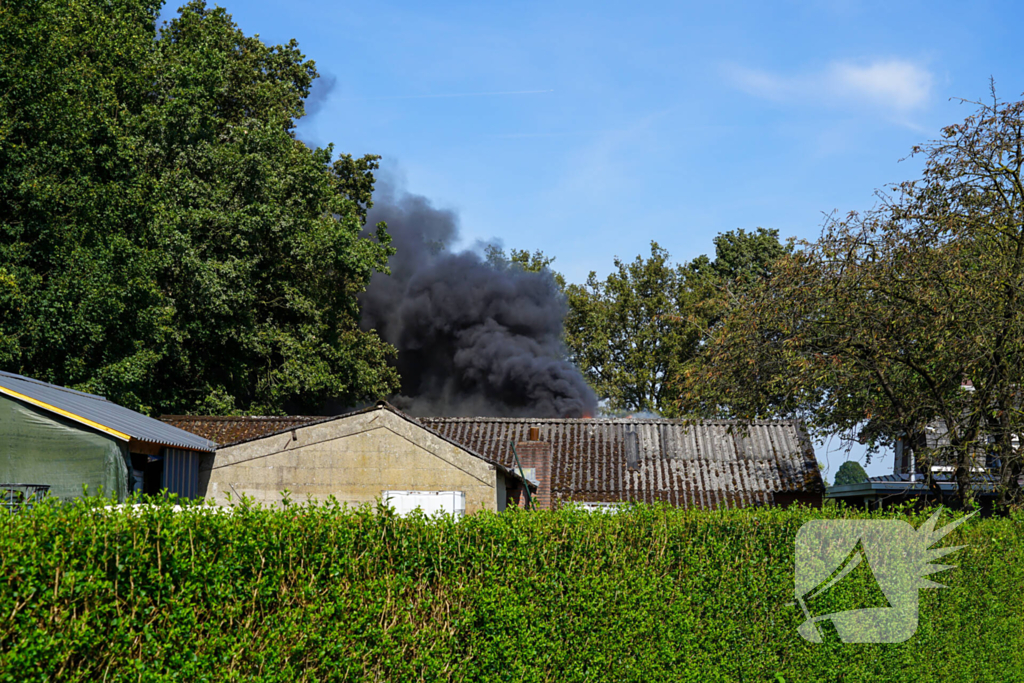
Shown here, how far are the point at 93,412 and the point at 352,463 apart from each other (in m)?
5.29

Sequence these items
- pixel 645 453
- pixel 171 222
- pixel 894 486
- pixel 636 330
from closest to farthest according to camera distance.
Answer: pixel 894 486 → pixel 171 222 → pixel 645 453 → pixel 636 330

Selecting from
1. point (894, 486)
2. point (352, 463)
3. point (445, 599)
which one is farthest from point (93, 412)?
point (894, 486)

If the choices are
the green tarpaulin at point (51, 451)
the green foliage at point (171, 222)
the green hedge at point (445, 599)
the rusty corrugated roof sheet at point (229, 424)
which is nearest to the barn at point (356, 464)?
the green tarpaulin at point (51, 451)

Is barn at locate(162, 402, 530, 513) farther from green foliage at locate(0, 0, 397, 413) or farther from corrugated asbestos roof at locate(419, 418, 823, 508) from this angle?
corrugated asbestos roof at locate(419, 418, 823, 508)

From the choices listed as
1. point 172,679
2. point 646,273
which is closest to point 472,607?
point 172,679

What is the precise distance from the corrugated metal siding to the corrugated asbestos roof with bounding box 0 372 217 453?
0.30 m

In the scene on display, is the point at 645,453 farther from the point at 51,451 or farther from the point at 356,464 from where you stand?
the point at 51,451

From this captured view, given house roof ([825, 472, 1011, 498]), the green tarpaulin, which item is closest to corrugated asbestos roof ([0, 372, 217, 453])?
the green tarpaulin

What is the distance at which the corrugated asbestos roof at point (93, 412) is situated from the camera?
1495 cm

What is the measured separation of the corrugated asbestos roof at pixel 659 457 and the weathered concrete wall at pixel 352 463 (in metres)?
7.07

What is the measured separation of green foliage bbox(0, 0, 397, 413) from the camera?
22.0 metres

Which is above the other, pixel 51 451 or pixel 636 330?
pixel 636 330

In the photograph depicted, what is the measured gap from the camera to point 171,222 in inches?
1041

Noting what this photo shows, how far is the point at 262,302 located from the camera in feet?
105
